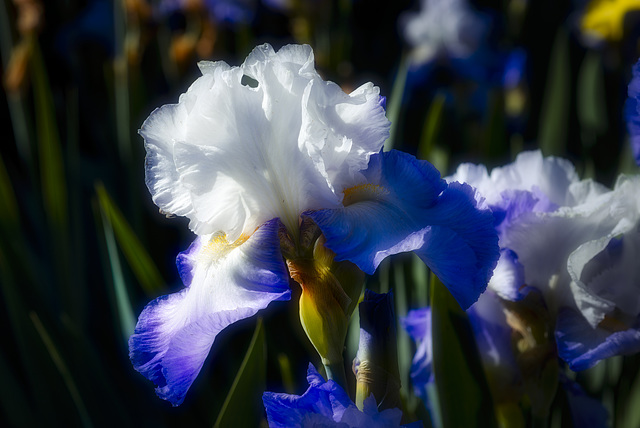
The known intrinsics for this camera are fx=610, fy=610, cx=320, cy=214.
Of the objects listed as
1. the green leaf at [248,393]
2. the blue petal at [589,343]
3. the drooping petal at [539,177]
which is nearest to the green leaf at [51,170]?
the green leaf at [248,393]

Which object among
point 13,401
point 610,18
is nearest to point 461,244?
point 13,401

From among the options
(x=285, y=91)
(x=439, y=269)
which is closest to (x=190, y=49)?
(x=285, y=91)

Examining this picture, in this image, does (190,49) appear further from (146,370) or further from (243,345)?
(146,370)

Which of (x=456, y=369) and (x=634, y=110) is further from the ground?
(x=634, y=110)

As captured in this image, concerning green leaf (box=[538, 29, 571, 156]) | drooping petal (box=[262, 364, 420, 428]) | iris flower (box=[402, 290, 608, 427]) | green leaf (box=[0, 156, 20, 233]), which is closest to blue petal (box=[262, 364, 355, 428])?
drooping petal (box=[262, 364, 420, 428])

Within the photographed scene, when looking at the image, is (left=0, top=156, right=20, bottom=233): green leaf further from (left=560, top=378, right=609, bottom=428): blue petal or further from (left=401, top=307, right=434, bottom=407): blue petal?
(left=560, top=378, right=609, bottom=428): blue petal

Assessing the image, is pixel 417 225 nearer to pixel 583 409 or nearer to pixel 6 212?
pixel 583 409
